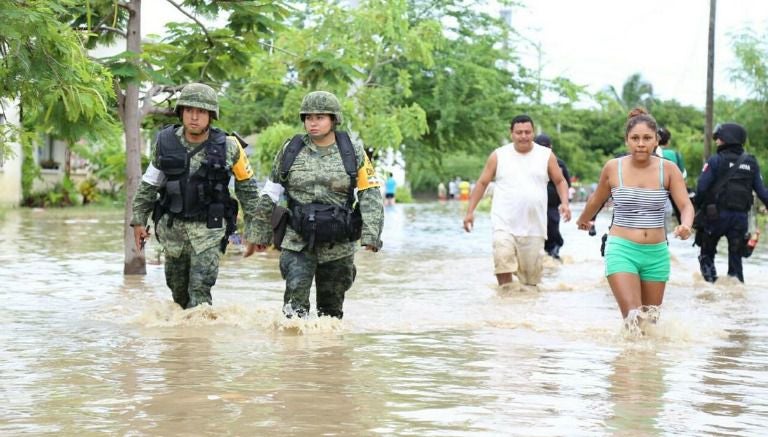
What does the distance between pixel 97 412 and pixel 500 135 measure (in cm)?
2897

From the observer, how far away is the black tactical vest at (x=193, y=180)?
30.8ft

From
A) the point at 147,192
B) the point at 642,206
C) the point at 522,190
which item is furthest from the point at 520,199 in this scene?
the point at 147,192

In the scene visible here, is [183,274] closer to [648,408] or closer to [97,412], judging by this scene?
[97,412]

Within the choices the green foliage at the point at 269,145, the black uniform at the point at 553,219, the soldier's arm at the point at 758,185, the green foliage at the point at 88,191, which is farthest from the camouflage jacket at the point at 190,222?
the green foliage at the point at 88,191

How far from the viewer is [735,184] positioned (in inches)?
541

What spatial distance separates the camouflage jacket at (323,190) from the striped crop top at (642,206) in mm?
1656

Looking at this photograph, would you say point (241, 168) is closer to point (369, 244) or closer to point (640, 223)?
point (369, 244)

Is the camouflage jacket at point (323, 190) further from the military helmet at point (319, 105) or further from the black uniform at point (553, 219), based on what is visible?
the black uniform at point (553, 219)

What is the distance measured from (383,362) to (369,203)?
1.53 meters

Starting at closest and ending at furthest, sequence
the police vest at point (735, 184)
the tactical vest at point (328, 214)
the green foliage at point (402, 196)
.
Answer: the tactical vest at point (328, 214) → the police vest at point (735, 184) → the green foliage at point (402, 196)

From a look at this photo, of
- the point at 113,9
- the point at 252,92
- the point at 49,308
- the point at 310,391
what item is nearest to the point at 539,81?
the point at 252,92

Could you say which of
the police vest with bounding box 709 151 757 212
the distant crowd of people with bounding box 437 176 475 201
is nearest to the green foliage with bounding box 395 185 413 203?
the distant crowd of people with bounding box 437 176 475 201

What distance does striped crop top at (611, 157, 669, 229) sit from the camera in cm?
915

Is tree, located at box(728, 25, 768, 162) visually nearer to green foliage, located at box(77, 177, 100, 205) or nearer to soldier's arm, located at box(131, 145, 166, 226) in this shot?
green foliage, located at box(77, 177, 100, 205)
